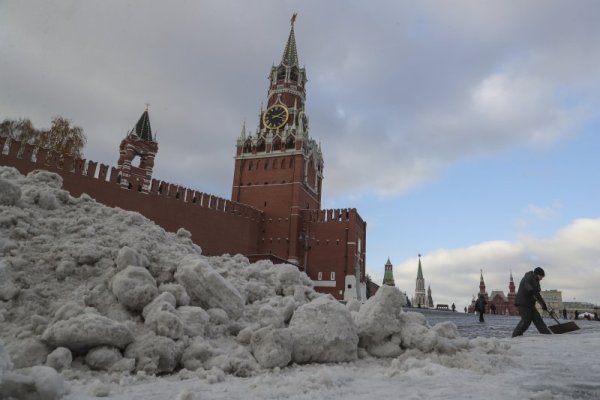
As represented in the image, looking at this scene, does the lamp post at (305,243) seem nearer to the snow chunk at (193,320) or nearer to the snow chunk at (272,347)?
the snow chunk at (193,320)

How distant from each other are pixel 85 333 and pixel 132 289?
873 millimetres

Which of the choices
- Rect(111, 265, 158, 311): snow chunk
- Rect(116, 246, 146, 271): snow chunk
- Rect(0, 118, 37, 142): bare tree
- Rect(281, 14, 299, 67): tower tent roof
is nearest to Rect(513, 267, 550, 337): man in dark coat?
Rect(111, 265, 158, 311): snow chunk

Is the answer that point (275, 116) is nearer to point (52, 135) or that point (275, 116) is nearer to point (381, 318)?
point (52, 135)

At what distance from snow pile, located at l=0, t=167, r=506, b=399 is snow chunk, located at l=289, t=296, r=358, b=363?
1 cm

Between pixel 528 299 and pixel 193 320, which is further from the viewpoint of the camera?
pixel 528 299

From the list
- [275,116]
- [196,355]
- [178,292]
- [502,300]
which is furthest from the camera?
[502,300]

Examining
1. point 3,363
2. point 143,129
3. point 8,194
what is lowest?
point 3,363

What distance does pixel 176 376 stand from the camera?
12.8 ft

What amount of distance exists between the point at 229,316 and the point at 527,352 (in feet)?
13.5

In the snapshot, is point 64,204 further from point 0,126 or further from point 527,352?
point 0,126

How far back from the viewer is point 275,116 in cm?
3928

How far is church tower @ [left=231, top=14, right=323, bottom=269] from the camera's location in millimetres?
33375

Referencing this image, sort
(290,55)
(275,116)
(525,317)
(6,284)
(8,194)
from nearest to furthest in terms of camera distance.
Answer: (6,284)
(8,194)
(525,317)
(275,116)
(290,55)

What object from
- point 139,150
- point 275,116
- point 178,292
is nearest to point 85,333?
point 178,292
